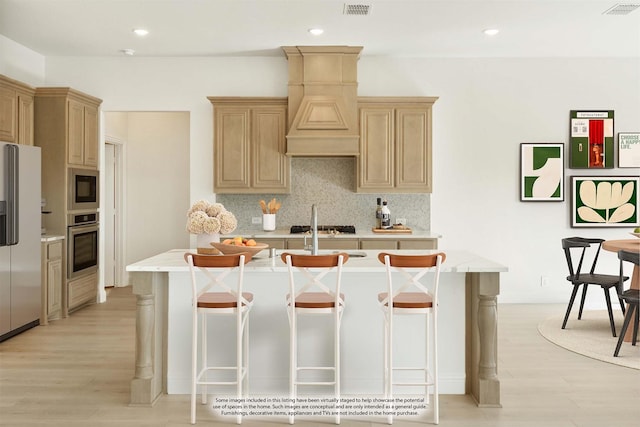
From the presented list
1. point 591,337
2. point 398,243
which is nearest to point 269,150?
point 398,243

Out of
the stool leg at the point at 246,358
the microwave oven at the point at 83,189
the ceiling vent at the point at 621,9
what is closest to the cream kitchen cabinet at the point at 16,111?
the microwave oven at the point at 83,189

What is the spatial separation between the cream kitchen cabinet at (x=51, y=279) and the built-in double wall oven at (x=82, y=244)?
0.12 m

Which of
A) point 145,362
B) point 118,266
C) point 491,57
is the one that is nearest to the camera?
point 145,362

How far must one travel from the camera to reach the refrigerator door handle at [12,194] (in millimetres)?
5023

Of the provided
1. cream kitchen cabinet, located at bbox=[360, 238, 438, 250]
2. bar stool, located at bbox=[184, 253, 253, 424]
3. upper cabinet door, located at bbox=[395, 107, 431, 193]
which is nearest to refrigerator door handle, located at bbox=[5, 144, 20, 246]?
bar stool, located at bbox=[184, 253, 253, 424]

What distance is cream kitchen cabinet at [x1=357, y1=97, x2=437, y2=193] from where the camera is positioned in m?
6.38

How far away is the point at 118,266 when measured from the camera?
26.6ft

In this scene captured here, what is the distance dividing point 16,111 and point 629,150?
6.67 m

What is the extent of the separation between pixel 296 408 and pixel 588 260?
479 centimetres

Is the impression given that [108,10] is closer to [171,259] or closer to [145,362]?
[171,259]

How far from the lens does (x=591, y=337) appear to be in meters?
5.29

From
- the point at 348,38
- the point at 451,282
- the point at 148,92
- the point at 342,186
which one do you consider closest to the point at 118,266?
the point at 148,92

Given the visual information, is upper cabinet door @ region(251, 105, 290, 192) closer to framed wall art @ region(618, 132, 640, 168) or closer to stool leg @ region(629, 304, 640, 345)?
stool leg @ region(629, 304, 640, 345)

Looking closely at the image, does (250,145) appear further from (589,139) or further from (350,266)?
(589,139)
